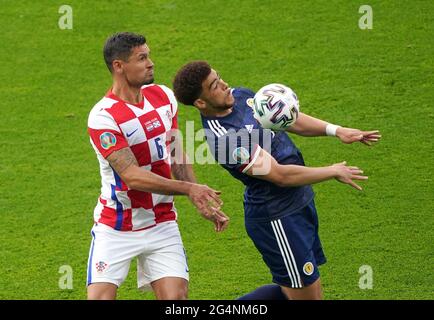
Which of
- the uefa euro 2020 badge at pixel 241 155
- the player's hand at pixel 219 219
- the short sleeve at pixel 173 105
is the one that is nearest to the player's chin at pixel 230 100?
the uefa euro 2020 badge at pixel 241 155

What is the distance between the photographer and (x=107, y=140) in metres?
7.52

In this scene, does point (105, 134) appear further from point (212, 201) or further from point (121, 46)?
point (212, 201)

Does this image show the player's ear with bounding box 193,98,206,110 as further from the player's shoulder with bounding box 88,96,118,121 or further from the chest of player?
the player's shoulder with bounding box 88,96,118,121

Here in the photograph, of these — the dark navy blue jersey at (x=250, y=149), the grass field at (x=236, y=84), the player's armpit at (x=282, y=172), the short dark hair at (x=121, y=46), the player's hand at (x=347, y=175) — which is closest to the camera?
the player's hand at (x=347, y=175)

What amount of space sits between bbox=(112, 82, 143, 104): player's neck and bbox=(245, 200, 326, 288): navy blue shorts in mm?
1129

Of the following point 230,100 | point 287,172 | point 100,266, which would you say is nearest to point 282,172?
point 287,172

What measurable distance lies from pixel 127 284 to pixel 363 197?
235 cm

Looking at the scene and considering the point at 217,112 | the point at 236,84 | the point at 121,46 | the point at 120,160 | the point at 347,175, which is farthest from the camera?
the point at 236,84

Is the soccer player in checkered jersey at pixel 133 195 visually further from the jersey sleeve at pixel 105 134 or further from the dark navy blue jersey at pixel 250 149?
the dark navy blue jersey at pixel 250 149

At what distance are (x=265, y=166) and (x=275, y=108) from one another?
38cm

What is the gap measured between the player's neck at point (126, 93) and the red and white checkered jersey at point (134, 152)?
35 mm

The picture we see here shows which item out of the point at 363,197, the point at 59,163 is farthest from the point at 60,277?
the point at 363,197

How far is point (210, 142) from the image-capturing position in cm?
761

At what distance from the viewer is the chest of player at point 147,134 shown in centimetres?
765
